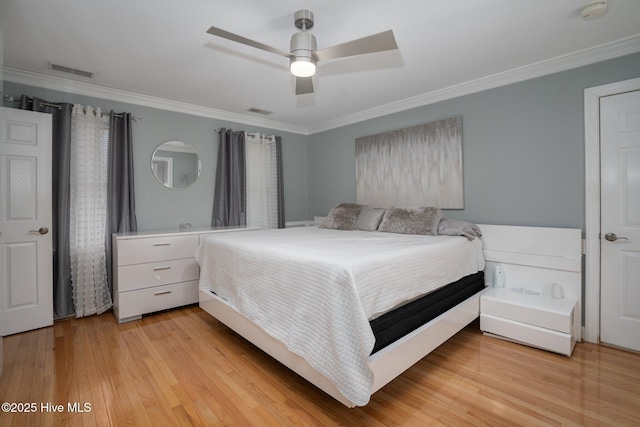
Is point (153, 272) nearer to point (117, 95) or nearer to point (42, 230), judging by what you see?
point (42, 230)

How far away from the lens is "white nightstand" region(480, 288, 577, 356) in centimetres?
228

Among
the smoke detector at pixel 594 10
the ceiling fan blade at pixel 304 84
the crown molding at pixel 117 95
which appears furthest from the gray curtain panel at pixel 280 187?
the smoke detector at pixel 594 10

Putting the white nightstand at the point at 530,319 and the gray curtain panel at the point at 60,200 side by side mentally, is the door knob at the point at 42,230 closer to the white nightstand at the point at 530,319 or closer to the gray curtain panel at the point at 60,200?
the gray curtain panel at the point at 60,200

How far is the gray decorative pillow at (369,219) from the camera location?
3.52 metres

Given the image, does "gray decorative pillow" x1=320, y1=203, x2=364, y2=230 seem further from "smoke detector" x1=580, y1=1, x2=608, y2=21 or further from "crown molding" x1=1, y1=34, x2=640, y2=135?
"smoke detector" x1=580, y1=1, x2=608, y2=21

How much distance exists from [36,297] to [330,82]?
349 centimetres

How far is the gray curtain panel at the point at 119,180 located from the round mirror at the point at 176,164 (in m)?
0.32

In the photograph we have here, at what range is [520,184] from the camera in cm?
289

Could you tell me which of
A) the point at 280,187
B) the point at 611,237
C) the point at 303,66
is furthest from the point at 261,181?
the point at 611,237

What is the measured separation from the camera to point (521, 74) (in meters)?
2.83

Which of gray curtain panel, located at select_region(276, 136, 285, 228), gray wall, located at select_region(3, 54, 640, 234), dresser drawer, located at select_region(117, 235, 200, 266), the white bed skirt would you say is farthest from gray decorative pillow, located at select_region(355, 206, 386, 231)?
dresser drawer, located at select_region(117, 235, 200, 266)

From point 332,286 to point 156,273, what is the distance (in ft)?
7.83

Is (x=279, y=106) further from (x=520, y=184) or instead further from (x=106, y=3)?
(x=520, y=184)

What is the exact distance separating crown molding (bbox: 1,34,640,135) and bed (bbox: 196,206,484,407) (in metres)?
1.71
